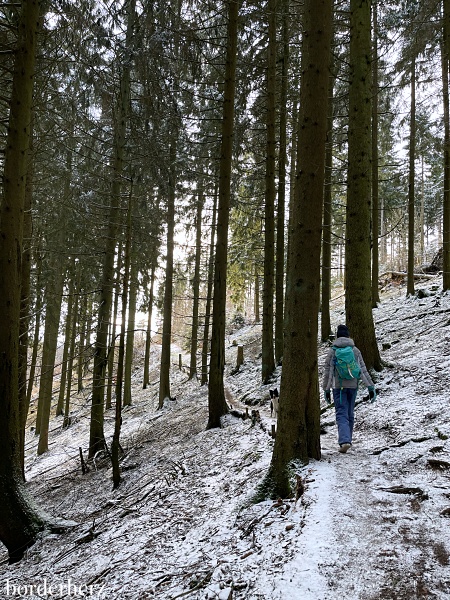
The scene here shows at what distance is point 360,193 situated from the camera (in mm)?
7969

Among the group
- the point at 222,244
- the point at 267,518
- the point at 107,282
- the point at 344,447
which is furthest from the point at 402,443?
the point at 107,282

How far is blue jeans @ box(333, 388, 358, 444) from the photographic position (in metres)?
5.36

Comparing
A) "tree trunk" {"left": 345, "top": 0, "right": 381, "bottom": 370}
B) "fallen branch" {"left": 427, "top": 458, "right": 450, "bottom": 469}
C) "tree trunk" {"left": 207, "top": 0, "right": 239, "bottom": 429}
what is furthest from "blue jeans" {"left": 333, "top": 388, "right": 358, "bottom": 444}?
"tree trunk" {"left": 207, "top": 0, "right": 239, "bottom": 429}

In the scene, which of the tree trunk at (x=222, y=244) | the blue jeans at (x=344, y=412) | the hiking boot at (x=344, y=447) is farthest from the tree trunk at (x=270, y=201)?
the hiking boot at (x=344, y=447)

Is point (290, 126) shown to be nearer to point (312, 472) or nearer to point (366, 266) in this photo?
point (366, 266)

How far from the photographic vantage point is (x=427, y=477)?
13.6 feet

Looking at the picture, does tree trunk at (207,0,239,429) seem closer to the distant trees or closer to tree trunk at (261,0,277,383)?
the distant trees

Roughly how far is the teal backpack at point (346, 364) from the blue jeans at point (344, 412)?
0.21m

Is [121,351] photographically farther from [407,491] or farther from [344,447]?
[407,491]

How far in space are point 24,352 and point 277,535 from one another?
20.5 ft

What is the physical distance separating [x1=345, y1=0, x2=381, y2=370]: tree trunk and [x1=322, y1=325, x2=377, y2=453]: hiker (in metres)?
2.27

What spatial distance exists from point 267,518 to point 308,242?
3.10 meters

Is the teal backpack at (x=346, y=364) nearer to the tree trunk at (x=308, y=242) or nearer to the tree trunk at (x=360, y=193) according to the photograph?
the tree trunk at (x=308, y=242)

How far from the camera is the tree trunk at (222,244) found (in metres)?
8.97
